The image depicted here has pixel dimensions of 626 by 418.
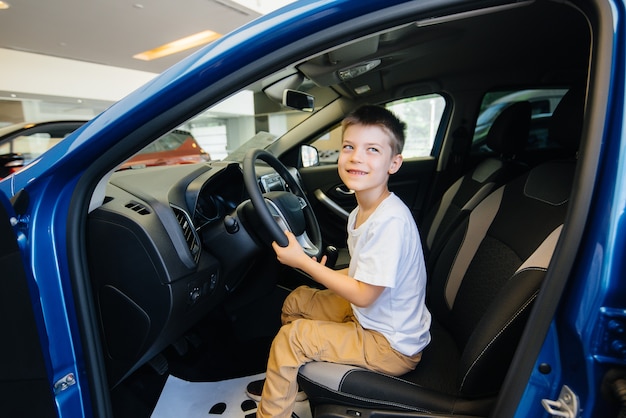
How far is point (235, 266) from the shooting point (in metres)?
1.36

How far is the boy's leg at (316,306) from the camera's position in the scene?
51.8 inches

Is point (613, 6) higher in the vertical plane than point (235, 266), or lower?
higher

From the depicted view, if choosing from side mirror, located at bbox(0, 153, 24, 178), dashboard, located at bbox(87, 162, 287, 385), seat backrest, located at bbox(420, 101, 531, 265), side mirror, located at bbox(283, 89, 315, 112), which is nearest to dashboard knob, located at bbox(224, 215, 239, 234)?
dashboard, located at bbox(87, 162, 287, 385)

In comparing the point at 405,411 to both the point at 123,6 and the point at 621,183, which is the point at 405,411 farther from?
the point at 123,6

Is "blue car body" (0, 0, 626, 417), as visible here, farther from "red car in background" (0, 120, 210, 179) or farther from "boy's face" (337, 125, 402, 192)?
"boy's face" (337, 125, 402, 192)

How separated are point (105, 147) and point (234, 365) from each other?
4.14 ft

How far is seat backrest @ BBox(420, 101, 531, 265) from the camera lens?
1.58 m

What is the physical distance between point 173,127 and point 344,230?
5.86ft

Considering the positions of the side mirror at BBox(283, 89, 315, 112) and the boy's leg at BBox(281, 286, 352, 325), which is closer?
the boy's leg at BBox(281, 286, 352, 325)

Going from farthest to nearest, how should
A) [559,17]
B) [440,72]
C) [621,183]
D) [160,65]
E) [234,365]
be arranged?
[160,65] < [440,72] < [234,365] < [559,17] < [621,183]

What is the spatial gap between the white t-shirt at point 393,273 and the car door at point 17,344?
78cm

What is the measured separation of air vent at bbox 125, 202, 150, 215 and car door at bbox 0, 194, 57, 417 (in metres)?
0.27

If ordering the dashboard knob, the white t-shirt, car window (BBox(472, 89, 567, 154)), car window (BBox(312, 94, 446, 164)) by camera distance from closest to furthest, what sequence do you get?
the white t-shirt, the dashboard knob, car window (BBox(472, 89, 567, 154)), car window (BBox(312, 94, 446, 164))

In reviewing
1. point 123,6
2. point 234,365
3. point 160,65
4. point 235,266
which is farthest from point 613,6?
point 160,65
